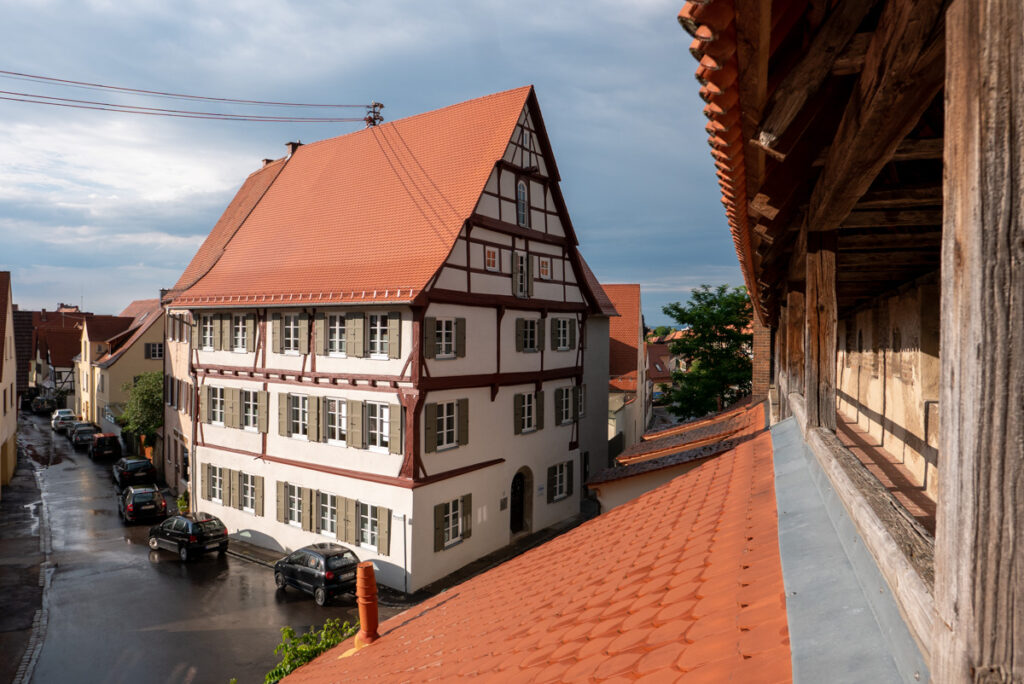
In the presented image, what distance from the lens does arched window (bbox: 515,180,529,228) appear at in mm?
20094

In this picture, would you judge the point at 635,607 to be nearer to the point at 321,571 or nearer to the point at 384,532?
the point at 321,571

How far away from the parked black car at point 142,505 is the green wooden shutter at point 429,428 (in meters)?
12.9

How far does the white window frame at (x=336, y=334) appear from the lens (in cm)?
1834

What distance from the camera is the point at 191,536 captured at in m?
19.0

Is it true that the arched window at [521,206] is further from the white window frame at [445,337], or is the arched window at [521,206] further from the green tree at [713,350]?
the green tree at [713,350]

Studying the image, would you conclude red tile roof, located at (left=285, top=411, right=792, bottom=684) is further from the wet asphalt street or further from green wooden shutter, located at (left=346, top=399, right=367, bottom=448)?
green wooden shutter, located at (left=346, top=399, right=367, bottom=448)

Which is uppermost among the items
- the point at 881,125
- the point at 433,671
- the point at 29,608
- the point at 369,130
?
the point at 369,130

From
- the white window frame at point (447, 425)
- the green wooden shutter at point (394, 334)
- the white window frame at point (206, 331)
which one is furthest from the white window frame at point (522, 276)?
the white window frame at point (206, 331)

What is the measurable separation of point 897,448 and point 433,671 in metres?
6.83

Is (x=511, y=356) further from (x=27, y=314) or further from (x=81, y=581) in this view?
(x=27, y=314)

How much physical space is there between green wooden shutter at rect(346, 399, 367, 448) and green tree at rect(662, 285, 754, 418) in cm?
1357

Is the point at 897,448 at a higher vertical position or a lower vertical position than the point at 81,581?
higher

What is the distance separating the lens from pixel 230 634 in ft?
48.0

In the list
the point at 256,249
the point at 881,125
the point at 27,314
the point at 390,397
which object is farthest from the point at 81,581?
the point at 27,314
